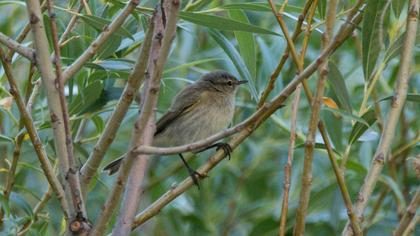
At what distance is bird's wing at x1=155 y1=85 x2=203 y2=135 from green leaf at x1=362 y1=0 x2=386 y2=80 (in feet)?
6.03

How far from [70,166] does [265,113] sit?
0.59 m

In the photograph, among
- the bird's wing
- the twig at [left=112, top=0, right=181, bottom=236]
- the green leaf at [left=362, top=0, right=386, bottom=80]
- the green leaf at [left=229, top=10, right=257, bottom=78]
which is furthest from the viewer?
the bird's wing

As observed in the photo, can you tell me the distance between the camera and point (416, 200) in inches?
106

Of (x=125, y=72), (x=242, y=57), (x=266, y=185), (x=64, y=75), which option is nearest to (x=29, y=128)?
(x=64, y=75)

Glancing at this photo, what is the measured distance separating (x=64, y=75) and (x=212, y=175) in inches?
146

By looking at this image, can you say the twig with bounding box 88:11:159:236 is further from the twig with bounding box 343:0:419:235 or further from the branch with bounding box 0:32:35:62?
the twig with bounding box 343:0:419:235

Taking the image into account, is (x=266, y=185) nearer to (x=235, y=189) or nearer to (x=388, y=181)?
(x=235, y=189)

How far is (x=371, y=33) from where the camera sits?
3.15 m

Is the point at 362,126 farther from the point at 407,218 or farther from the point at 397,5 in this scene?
the point at 407,218

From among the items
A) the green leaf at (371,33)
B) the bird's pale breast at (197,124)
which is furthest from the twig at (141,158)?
the bird's pale breast at (197,124)

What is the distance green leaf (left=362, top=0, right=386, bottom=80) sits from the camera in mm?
3018

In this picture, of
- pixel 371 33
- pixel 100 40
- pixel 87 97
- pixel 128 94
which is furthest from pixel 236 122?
pixel 128 94

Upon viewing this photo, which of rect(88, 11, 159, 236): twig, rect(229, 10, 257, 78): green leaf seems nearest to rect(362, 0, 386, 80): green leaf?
rect(229, 10, 257, 78): green leaf

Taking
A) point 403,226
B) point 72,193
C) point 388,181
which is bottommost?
point 388,181
